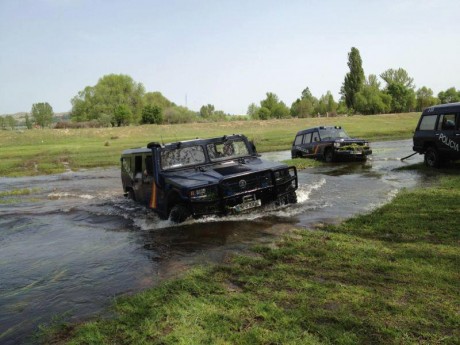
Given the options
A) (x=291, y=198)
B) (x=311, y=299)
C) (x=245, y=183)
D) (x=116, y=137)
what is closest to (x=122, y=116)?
(x=116, y=137)

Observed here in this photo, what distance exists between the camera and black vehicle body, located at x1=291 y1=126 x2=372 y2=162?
1934 centimetres

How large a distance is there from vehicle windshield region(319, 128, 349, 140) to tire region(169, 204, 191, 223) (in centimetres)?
1335

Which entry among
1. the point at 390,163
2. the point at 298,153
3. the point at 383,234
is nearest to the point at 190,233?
the point at 383,234

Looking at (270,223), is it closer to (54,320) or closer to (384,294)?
(384,294)

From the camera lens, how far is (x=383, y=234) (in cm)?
699

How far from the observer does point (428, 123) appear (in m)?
15.1

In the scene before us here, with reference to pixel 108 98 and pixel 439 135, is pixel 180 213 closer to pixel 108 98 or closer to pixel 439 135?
pixel 439 135

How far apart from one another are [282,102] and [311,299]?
108366mm

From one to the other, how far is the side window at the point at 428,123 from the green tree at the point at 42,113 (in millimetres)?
133472

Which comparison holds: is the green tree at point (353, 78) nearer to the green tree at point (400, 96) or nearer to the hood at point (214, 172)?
the green tree at point (400, 96)

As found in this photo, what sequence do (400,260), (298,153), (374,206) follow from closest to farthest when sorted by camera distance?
1. (400,260)
2. (374,206)
3. (298,153)

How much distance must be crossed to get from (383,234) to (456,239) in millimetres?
1128

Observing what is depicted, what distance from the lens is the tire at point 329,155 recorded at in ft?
64.9

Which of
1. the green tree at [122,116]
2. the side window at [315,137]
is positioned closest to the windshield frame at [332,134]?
the side window at [315,137]
